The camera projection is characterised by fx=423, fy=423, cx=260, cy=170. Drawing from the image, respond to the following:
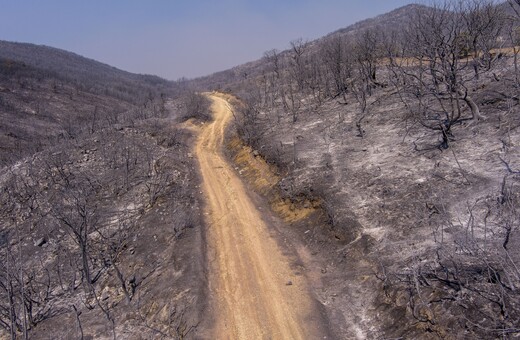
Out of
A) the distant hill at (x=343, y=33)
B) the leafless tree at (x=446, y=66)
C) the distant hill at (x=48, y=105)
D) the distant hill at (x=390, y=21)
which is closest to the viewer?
the leafless tree at (x=446, y=66)

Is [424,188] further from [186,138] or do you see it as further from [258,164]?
[186,138]

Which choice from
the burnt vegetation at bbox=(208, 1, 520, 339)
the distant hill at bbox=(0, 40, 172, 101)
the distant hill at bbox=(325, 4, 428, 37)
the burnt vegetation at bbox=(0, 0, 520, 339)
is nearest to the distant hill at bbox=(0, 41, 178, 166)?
the distant hill at bbox=(0, 40, 172, 101)

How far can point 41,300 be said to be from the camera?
1227 centimetres

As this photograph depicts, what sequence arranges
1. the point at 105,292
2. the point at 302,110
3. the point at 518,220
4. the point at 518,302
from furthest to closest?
the point at 302,110 → the point at 105,292 → the point at 518,220 → the point at 518,302

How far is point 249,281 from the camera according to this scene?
10.4 meters

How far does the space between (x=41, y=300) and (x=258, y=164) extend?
10015 millimetres

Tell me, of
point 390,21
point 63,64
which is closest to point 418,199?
point 390,21

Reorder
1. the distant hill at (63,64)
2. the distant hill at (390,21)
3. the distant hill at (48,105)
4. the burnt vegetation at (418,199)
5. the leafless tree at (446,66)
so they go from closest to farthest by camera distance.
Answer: the burnt vegetation at (418,199) < the leafless tree at (446,66) < the distant hill at (48,105) < the distant hill at (390,21) < the distant hill at (63,64)

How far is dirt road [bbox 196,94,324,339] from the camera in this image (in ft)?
28.7

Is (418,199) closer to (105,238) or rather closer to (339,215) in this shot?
(339,215)

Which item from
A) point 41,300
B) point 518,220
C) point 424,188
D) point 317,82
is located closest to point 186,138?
point 317,82

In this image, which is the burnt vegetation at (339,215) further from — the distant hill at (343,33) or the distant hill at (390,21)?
the distant hill at (390,21)

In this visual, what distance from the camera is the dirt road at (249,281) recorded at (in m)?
8.73

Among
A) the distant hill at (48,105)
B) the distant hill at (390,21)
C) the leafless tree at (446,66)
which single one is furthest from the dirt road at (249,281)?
the distant hill at (390,21)
